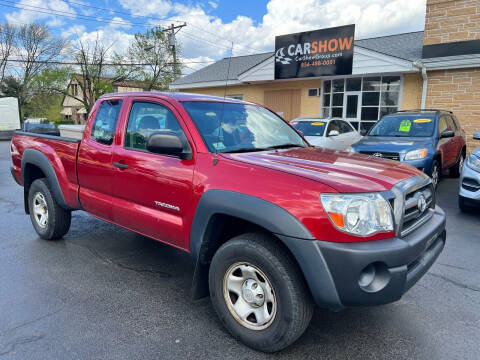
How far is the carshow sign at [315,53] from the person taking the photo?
13359 mm

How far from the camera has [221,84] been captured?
17828 mm

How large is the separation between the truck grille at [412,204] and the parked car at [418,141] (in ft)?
13.8

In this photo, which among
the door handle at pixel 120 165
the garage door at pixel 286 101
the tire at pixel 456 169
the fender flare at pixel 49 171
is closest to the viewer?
the door handle at pixel 120 165

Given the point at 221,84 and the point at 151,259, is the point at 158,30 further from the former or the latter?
the point at 151,259

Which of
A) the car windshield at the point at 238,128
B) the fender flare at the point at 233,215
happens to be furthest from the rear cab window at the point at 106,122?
the fender flare at the point at 233,215

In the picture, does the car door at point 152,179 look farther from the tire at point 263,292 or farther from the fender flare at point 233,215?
the tire at point 263,292

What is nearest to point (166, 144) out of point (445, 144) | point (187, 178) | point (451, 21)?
point (187, 178)

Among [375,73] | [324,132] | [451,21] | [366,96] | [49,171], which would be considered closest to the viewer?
[49,171]

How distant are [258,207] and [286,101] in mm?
14524

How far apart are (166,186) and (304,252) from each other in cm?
133

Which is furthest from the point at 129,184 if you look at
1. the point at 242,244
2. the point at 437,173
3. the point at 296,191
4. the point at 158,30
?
the point at 158,30

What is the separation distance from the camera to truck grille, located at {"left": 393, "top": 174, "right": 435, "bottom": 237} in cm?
238

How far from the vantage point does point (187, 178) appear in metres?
2.86

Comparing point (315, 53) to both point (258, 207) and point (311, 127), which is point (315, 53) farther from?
point (258, 207)
